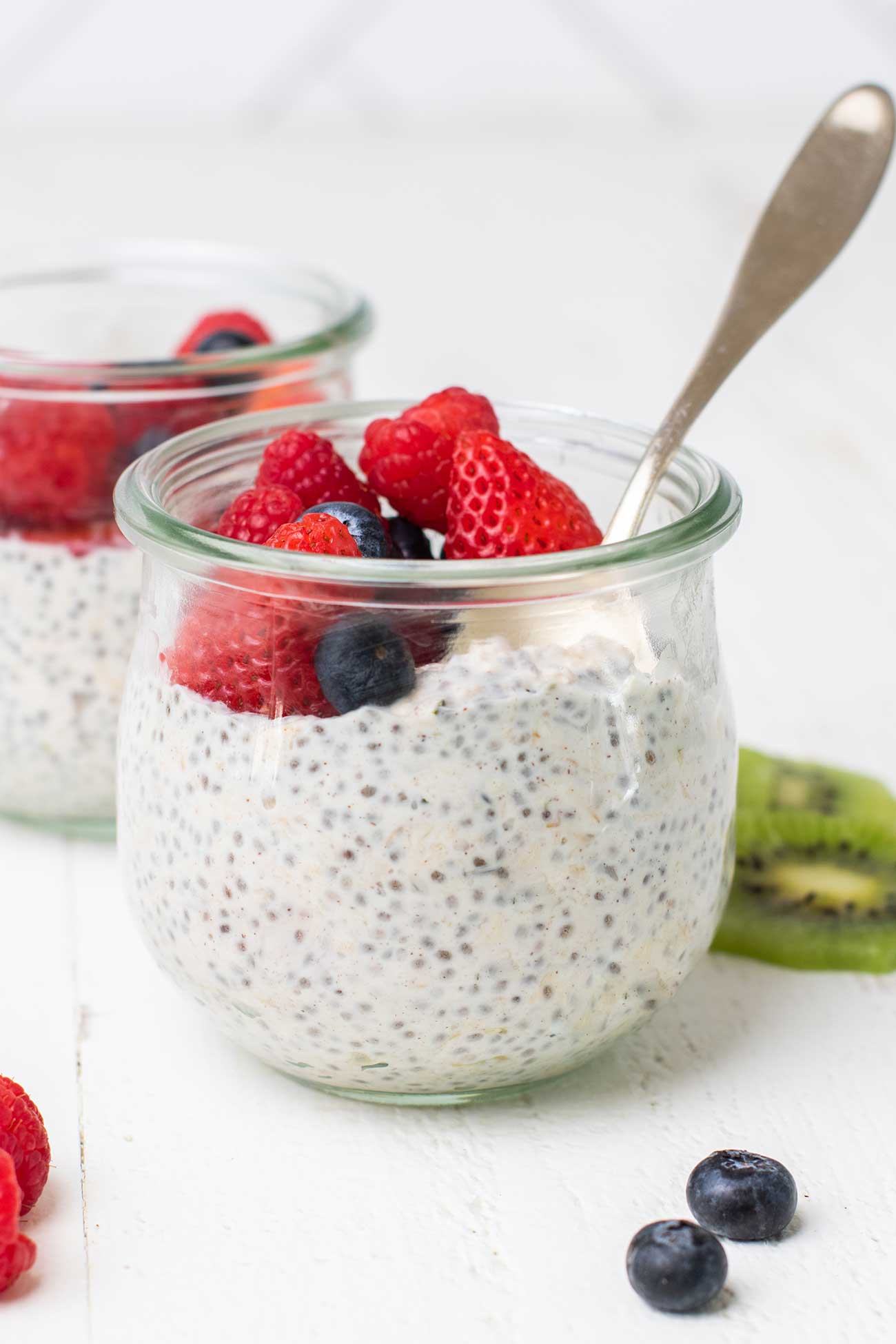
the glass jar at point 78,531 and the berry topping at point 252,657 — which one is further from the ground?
the berry topping at point 252,657

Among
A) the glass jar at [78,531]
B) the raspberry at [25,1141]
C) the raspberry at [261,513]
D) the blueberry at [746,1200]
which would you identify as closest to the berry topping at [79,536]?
the glass jar at [78,531]

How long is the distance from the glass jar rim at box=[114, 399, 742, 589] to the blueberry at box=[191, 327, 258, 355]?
0.22m

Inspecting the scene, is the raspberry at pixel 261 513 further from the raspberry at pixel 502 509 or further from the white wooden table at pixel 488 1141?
the white wooden table at pixel 488 1141

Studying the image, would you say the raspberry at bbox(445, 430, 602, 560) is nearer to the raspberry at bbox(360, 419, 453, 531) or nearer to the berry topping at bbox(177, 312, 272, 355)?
the raspberry at bbox(360, 419, 453, 531)

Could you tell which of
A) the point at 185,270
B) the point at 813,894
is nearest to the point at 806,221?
the point at 813,894

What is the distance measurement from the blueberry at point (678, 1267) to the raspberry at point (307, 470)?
48cm

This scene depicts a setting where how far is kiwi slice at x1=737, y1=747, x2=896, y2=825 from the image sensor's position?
130 centimetres

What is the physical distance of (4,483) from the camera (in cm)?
132

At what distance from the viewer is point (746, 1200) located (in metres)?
0.92

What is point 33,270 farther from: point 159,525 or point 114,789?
point 159,525

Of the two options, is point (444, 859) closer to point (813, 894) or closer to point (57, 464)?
point (813, 894)

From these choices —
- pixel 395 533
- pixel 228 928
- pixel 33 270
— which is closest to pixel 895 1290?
pixel 228 928

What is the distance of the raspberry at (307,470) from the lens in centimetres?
108

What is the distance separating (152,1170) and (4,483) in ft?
1.87
